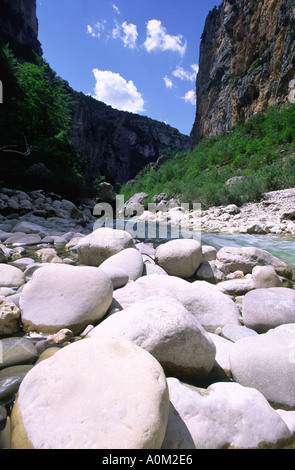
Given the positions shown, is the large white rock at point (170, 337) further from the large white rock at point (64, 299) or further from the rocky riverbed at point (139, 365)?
the large white rock at point (64, 299)

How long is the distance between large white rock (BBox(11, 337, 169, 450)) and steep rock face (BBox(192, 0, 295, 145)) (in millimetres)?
22052

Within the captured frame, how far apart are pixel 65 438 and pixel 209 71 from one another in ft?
152

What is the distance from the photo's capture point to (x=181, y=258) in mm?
2967

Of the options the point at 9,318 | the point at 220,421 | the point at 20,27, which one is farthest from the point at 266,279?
the point at 20,27

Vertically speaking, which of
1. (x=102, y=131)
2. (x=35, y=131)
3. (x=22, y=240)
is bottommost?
(x=22, y=240)

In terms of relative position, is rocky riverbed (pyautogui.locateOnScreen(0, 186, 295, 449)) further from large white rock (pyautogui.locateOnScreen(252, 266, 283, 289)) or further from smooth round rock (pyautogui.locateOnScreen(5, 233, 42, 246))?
smooth round rock (pyautogui.locateOnScreen(5, 233, 42, 246))

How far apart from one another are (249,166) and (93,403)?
14617 mm

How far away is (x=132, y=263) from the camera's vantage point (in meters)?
2.62

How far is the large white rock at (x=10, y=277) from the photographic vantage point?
6.96 feet

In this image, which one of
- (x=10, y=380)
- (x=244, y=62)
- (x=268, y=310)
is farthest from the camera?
(x=244, y=62)

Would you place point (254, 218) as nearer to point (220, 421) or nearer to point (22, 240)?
point (22, 240)

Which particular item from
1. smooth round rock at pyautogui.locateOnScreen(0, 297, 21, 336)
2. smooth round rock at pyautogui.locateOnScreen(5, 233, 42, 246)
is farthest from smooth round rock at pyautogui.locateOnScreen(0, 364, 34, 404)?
smooth round rock at pyautogui.locateOnScreen(5, 233, 42, 246)
